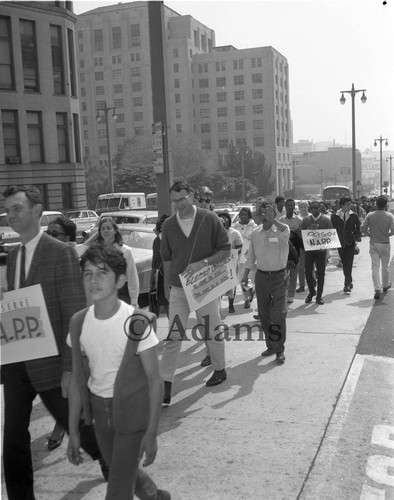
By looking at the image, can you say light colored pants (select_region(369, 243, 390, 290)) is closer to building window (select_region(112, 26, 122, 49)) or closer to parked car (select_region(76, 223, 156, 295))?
parked car (select_region(76, 223, 156, 295))

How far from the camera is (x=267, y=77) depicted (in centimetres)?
10788

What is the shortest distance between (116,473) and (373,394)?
10.1ft

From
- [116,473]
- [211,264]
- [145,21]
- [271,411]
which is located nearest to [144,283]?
[211,264]

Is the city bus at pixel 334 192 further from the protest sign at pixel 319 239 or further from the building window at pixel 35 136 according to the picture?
the protest sign at pixel 319 239

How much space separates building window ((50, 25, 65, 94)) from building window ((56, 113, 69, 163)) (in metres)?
1.66

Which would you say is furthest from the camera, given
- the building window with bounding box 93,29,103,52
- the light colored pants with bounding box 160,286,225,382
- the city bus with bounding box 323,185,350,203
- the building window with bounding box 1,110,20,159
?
the building window with bounding box 93,29,103,52

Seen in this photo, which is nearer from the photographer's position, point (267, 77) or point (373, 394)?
point (373, 394)

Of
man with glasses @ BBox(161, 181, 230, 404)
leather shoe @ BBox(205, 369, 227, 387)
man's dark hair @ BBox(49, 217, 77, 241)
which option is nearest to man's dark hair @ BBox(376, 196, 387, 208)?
man with glasses @ BBox(161, 181, 230, 404)

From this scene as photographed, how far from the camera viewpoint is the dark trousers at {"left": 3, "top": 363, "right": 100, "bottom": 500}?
128 inches

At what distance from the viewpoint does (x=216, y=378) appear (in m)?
5.53

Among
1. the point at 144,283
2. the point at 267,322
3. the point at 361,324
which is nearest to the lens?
the point at 267,322

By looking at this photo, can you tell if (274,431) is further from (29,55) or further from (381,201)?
(29,55)

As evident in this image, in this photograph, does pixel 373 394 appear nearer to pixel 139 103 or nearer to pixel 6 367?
pixel 6 367

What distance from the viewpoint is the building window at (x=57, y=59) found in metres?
Answer: 38.0
